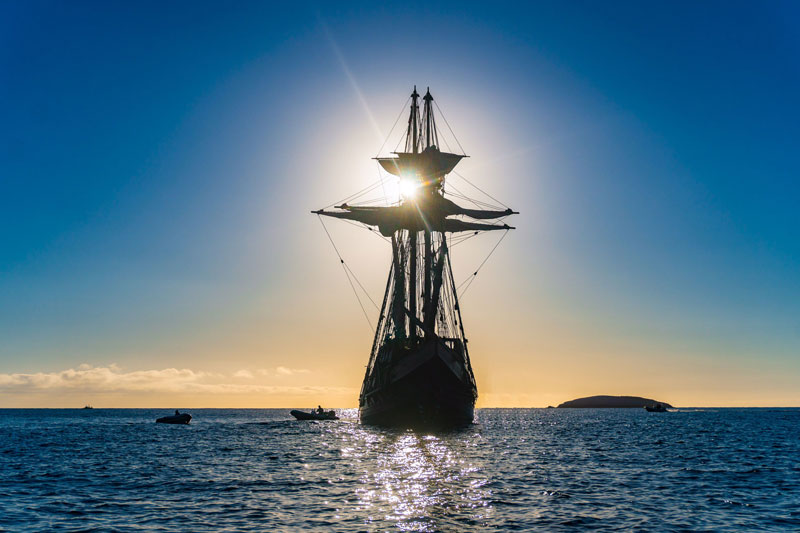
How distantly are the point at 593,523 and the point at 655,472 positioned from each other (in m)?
14.2

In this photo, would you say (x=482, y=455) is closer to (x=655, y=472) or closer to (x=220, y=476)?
(x=655, y=472)

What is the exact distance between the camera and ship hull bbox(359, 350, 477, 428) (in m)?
52.8

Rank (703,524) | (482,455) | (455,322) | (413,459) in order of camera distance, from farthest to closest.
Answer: (455,322) → (482,455) → (413,459) → (703,524)

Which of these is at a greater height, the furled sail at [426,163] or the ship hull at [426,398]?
the furled sail at [426,163]

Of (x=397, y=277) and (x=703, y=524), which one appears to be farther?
(x=397, y=277)

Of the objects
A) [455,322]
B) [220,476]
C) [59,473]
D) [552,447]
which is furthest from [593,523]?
[455,322]

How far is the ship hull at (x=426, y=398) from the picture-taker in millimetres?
52781

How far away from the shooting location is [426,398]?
175ft

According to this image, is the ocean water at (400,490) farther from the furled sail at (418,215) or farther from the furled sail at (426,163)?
the furled sail at (426,163)

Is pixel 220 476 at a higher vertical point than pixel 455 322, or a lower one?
lower

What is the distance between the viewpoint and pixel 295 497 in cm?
2189

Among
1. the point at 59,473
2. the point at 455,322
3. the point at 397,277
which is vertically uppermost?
the point at 397,277

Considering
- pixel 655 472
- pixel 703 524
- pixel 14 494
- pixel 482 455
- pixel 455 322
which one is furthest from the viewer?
pixel 455 322

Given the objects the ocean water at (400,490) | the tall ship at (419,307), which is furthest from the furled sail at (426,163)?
the ocean water at (400,490)
